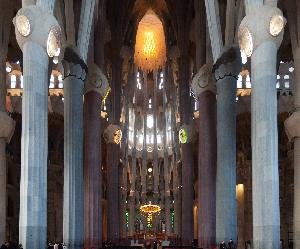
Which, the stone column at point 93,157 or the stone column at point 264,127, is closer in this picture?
the stone column at point 264,127

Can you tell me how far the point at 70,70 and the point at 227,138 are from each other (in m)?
7.51

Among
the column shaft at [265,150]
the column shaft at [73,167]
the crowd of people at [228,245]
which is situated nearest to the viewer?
the column shaft at [265,150]

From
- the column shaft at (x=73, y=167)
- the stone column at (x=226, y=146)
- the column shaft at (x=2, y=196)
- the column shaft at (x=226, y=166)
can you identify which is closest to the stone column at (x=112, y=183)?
the column shaft at (x=73, y=167)

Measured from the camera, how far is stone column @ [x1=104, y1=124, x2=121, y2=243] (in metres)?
38.6

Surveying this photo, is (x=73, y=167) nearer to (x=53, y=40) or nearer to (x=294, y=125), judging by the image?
(x=53, y=40)

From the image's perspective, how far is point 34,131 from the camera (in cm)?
1736

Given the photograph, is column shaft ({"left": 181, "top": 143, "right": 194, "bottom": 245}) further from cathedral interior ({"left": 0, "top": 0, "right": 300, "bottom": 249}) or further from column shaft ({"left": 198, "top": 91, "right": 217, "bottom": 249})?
column shaft ({"left": 198, "top": 91, "right": 217, "bottom": 249})

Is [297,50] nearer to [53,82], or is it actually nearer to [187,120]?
[187,120]

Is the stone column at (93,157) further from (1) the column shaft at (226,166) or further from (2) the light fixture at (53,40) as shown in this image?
(2) the light fixture at (53,40)

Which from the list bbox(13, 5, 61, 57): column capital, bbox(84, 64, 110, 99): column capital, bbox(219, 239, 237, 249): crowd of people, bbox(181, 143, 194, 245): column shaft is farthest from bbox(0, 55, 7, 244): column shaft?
bbox(181, 143, 194, 245): column shaft

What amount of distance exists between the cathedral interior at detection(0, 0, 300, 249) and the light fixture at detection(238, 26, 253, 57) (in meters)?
0.07

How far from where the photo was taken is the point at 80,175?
23516mm

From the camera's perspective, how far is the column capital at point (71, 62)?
2442 cm

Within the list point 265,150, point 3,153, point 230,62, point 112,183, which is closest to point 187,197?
point 112,183
